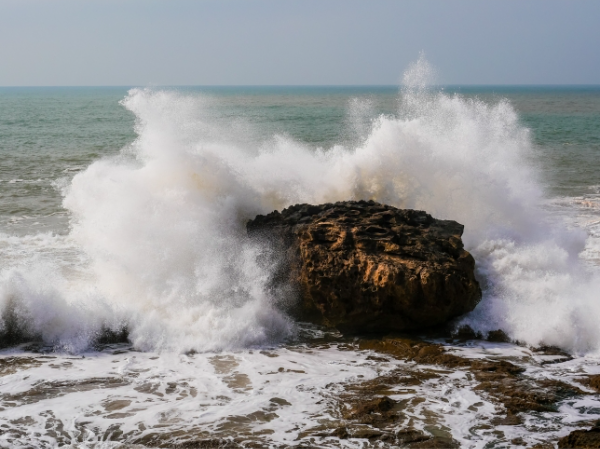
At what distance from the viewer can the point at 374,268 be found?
23.4 ft

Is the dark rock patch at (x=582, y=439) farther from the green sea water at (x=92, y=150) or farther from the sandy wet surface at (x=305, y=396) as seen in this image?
the green sea water at (x=92, y=150)

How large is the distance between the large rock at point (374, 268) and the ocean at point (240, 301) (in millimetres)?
310

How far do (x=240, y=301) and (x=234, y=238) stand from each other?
1.17 meters

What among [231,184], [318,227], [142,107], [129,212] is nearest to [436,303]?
[318,227]

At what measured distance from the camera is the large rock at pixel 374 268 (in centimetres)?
698

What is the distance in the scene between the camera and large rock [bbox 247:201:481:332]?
6977mm

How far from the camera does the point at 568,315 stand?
22.6 ft

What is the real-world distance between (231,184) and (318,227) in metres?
2.08

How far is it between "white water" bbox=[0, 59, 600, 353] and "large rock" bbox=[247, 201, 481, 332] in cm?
38

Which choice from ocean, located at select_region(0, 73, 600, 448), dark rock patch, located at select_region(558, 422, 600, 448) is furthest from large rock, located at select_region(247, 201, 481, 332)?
dark rock patch, located at select_region(558, 422, 600, 448)

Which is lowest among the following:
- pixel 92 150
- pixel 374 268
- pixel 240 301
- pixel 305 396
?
pixel 305 396

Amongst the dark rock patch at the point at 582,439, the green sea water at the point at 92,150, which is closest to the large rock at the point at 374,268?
the dark rock patch at the point at 582,439

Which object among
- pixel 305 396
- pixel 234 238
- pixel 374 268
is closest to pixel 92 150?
pixel 234 238

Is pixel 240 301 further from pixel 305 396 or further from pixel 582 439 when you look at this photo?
pixel 582 439
